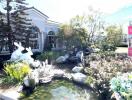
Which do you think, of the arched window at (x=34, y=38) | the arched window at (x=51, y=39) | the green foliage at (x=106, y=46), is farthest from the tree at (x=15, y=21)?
the green foliage at (x=106, y=46)

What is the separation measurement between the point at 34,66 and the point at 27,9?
884 centimetres

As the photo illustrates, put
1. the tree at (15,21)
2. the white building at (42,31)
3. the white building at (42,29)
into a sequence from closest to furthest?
the tree at (15,21)
the white building at (42,31)
the white building at (42,29)

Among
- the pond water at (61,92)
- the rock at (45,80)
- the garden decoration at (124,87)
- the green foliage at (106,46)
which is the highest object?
the green foliage at (106,46)

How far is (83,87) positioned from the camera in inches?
436

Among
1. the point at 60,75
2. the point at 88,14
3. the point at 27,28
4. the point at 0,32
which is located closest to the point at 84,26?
the point at 88,14

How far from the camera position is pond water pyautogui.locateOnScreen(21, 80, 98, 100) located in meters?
9.63

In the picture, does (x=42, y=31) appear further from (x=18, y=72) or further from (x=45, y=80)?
(x=45, y=80)

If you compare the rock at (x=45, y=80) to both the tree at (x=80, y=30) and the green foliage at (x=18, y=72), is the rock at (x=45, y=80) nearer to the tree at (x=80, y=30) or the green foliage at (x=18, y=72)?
the green foliage at (x=18, y=72)

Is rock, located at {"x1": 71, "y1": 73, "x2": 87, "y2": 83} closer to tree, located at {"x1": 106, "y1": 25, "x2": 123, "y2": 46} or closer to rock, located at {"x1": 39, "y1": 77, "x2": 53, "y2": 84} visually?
rock, located at {"x1": 39, "y1": 77, "x2": 53, "y2": 84}

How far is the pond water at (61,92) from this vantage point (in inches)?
379

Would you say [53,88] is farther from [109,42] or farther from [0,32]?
[109,42]

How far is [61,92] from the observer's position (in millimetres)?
10391

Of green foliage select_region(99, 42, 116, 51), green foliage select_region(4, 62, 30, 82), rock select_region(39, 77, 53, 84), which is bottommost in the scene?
rock select_region(39, 77, 53, 84)

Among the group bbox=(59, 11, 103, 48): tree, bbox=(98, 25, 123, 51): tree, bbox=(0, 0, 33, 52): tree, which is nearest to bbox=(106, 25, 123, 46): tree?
bbox=(98, 25, 123, 51): tree
